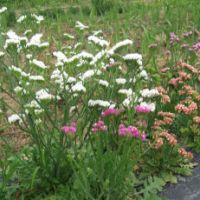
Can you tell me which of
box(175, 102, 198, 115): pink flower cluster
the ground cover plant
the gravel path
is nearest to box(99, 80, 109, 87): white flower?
the ground cover plant

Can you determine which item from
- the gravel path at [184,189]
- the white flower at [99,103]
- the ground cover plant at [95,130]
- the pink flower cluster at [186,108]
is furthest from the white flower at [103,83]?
the gravel path at [184,189]

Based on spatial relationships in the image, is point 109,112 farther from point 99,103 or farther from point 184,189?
point 184,189

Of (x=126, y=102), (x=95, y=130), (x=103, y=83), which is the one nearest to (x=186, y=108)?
(x=126, y=102)

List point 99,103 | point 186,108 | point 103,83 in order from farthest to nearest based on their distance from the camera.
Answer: point 186,108 → point 103,83 → point 99,103

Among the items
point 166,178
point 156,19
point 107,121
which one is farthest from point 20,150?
point 156,19

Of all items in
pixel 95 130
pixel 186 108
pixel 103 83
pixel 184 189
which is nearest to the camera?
pixel 95 130

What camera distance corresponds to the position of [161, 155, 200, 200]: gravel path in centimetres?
336

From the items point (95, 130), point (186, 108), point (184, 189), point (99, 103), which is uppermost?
point (99, 103)

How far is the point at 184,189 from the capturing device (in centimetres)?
342

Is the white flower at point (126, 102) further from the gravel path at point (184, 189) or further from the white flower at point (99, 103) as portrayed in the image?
the gravel path at point (184, 189)

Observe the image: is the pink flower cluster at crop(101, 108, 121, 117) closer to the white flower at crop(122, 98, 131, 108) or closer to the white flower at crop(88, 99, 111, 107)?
the white flower at crop(88, 99, 111, 107)

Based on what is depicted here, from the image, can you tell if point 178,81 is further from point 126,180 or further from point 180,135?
point 126,180

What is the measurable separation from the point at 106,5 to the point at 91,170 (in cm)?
460

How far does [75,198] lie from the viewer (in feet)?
9.80
